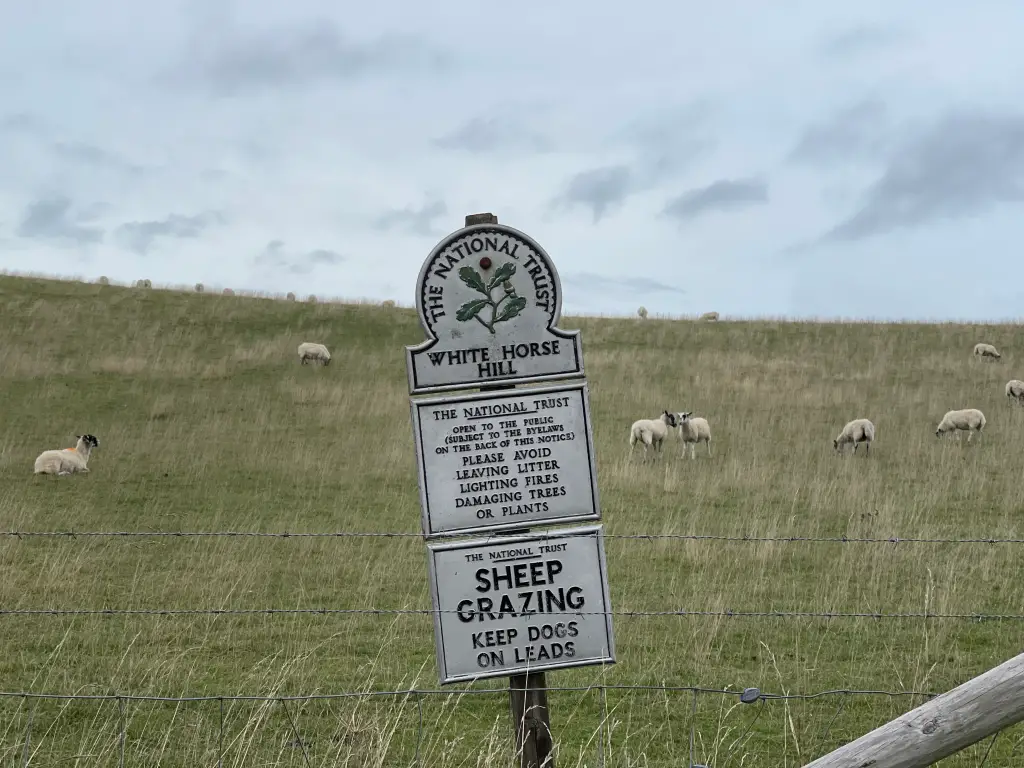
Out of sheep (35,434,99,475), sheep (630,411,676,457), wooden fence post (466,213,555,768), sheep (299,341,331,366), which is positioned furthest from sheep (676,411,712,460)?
wooden fence post (466,213,555,768)

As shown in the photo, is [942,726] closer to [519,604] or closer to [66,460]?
[519,604]

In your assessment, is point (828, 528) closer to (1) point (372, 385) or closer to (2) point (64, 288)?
(1) point (372, 385)

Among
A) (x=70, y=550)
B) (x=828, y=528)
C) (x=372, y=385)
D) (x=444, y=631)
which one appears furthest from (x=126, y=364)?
(x=444, y=631)

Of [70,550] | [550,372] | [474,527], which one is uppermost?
[550,372]

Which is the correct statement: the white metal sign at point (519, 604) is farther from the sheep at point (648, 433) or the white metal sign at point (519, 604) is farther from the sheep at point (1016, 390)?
the sheep at point (1016, 390)

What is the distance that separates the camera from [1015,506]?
17375mm

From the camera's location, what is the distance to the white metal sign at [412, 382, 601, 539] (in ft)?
19.3

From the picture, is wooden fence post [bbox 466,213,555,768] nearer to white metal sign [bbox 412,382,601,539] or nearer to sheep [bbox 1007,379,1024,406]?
white metal sign [bbox 412,382,601,539]

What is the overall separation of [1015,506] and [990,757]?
440 inches

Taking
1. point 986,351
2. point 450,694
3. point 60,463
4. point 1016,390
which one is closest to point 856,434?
point 1016,390

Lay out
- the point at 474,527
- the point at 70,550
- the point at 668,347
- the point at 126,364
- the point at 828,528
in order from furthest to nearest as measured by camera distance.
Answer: the point at 668,347, the point at 126,364, the point at 828,528, the point at 70,550, the point at 474,527

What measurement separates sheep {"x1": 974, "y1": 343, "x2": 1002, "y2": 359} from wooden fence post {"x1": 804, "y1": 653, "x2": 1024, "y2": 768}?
35700 mm

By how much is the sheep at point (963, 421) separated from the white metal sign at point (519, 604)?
68.6ft

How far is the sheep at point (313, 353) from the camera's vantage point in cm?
3388
